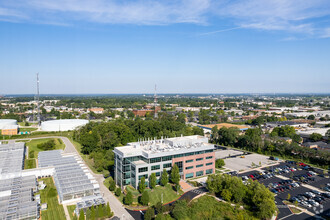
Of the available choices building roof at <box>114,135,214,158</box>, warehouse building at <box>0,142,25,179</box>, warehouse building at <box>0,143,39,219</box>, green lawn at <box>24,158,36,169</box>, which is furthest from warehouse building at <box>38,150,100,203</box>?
building roof at <box>114,135,214,158</box>

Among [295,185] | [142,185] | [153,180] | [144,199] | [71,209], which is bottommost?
[71,209]

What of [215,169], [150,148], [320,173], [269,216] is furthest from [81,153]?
→ [320,173]

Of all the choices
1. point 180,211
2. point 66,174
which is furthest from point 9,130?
point 180,211

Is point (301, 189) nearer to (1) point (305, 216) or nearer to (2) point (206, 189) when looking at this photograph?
(1) point (305, 216)

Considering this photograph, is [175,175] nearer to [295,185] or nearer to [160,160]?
[160,160]

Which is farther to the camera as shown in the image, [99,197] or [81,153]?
[81,153]

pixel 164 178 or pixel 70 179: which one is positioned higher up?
pixel 164 178
